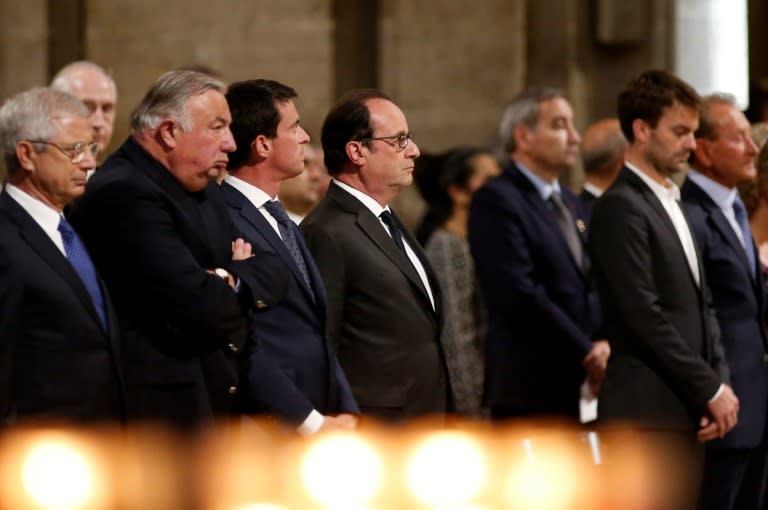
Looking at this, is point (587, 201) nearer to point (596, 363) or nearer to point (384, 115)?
point (596, 363)

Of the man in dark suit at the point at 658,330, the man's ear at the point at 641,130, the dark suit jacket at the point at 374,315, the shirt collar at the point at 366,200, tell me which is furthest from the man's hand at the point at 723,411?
the shirt collar at the point at 366,200

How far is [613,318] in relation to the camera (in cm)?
611

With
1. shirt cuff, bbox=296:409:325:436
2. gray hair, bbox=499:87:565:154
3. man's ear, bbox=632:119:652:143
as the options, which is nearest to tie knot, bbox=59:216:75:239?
shirt cuff, bbox=296:409:325:436

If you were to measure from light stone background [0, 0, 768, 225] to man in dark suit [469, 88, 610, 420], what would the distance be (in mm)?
2330

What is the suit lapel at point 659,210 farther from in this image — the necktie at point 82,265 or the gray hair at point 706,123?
the necktie at point 82,265

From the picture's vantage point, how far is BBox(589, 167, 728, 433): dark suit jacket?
594 cm

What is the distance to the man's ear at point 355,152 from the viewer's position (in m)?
5.54

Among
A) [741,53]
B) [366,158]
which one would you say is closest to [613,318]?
[366,158]

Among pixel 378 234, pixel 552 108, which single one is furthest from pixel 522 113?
pixel 378 234

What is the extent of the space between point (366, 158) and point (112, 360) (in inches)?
54.1

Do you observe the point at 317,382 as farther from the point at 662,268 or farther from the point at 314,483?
the point at 314,483

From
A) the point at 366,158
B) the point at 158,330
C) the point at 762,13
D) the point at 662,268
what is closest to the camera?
the point at 158,330

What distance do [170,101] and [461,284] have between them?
3698 millimetres

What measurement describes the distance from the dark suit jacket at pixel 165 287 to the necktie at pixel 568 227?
2714mm
